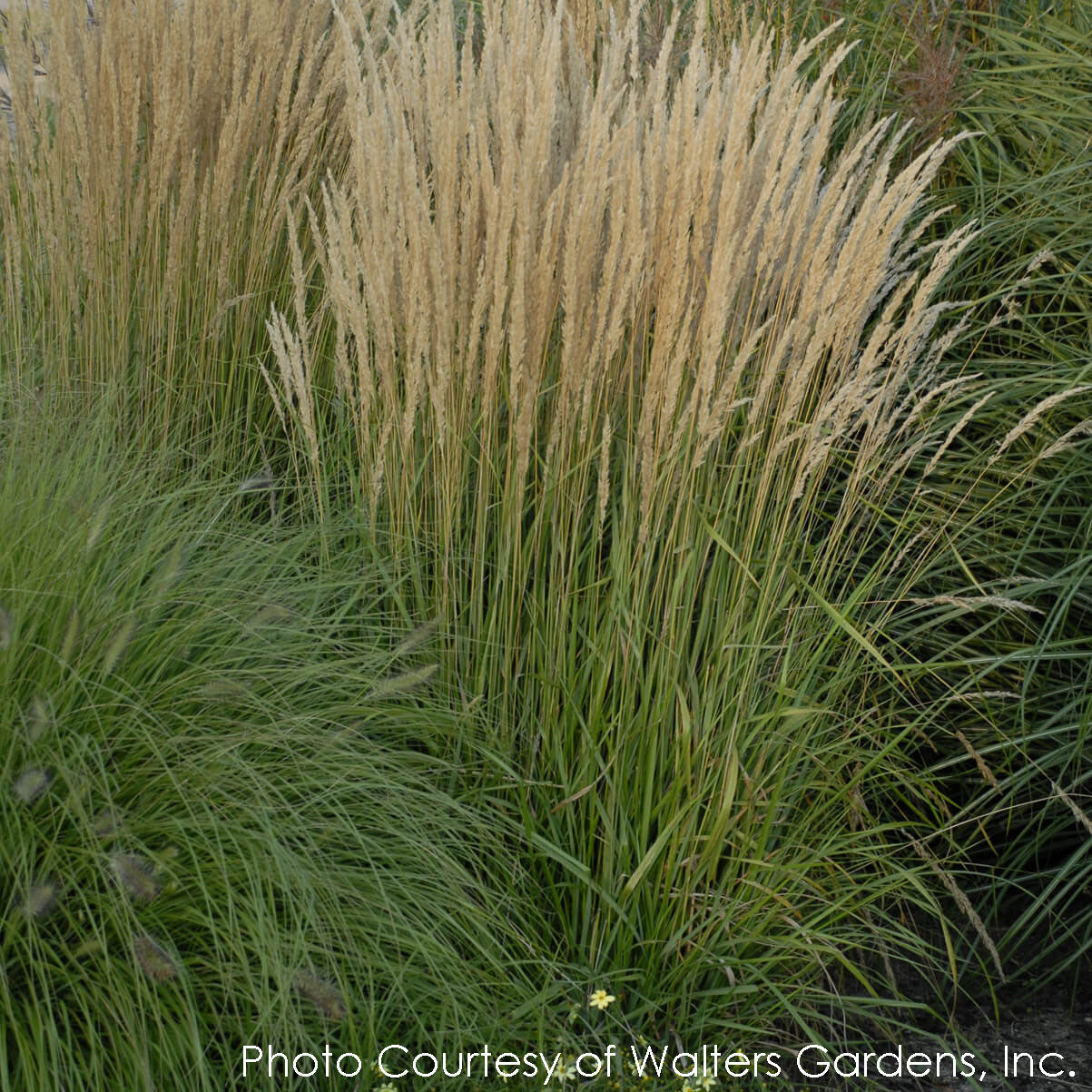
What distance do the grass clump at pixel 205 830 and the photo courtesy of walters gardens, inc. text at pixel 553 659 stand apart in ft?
0.04

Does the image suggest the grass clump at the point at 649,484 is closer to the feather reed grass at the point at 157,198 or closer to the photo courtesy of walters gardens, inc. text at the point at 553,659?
the photo courtesy of walters gardens, inc. text at the point at 553,659

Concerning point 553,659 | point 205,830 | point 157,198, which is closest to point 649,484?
point 553,659

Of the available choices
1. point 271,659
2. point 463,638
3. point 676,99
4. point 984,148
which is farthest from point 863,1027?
point 984,148

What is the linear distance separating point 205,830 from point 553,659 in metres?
0.67

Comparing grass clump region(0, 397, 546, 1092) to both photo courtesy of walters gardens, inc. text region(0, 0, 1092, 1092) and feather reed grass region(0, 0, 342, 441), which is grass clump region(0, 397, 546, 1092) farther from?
feather reed grass region(0, 0, 342, 441)

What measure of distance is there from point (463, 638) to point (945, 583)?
1.27m

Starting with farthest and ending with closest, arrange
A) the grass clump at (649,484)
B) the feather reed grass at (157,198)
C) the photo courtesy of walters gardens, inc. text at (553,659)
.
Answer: the feather reed grass at (157,198) < the grass clump at (649,484) < the photo courtesy of walters gardens, inc. text at (553,659)

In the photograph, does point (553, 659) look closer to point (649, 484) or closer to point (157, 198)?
point (649, 484)

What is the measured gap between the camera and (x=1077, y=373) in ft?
9.59

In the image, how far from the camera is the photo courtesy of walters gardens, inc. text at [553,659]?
1979 millimetres

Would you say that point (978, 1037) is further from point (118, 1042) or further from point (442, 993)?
point (118, 1042)

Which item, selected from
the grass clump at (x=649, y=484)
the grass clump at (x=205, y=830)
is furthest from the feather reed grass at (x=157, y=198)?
the grass clump at (x=205, y=830)

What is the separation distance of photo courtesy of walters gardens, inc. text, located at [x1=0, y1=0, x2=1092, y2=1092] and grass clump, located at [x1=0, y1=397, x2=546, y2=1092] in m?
0.01

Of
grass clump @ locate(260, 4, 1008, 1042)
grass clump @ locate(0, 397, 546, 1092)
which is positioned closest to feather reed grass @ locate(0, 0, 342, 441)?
grass clump @ locate(260, 4, 1008, 1042)
